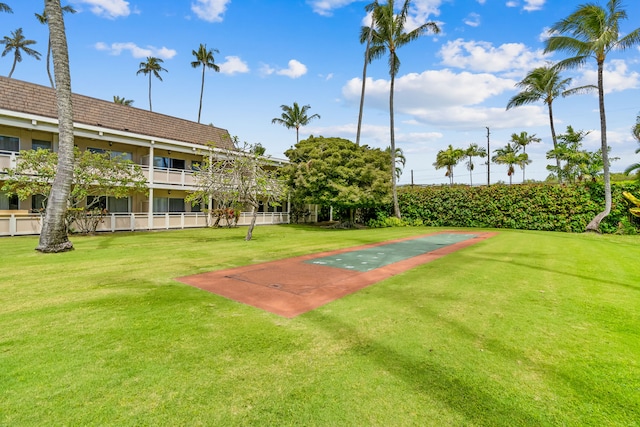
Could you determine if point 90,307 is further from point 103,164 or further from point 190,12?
point 190,12

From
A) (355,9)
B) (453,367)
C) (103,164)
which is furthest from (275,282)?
(355,9)

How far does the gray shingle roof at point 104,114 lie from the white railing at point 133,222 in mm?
→ 4941

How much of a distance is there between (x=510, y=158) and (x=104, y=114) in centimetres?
4521

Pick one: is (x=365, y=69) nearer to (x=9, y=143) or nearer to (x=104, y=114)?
(x=104, y=114)

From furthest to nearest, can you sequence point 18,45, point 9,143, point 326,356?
point 18,45 < point 9,143 < point 326,356

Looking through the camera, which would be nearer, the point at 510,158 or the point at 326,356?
the point at 326,356

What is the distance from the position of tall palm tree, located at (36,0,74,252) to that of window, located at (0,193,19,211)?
8749 mm

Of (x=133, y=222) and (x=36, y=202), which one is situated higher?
(x=36, y=202)

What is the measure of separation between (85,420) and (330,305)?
321cm

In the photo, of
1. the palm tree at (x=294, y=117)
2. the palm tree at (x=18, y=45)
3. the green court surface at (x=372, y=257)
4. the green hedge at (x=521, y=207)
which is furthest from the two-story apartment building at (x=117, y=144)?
the palm tree at (x=18, y=45)

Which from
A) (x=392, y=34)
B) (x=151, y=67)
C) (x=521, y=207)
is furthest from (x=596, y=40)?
(x=151, y=67)

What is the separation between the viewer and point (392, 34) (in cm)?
2266

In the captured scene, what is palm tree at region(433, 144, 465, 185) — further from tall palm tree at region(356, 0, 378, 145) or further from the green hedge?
the green hedge

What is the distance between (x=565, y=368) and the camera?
9.78 ft
